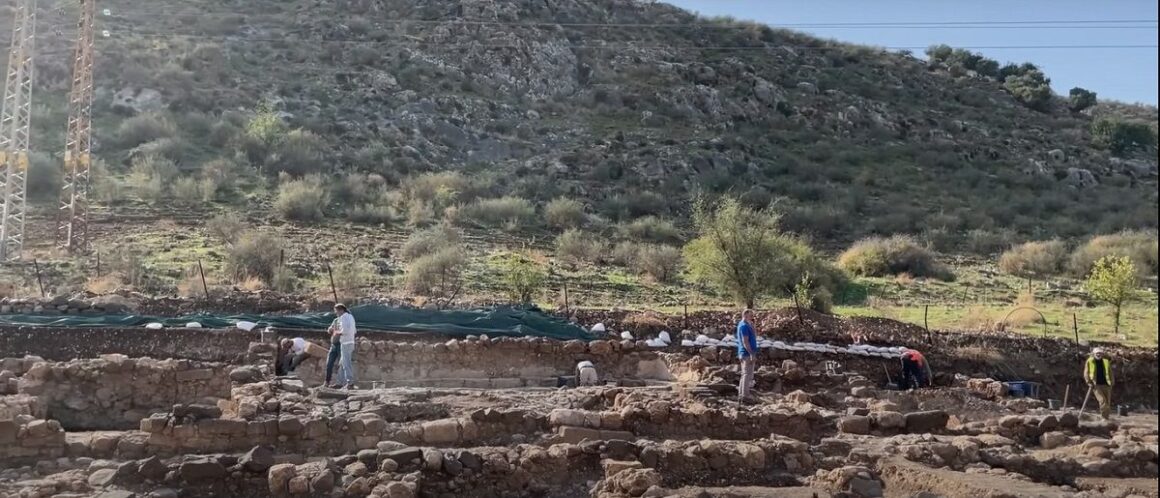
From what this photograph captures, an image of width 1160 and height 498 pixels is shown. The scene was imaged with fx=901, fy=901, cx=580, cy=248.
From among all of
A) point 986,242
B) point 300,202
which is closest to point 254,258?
point 300,202

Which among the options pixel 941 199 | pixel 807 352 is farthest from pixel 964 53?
pixel 807 352

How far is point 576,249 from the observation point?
105 ft

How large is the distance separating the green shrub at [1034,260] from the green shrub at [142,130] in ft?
114

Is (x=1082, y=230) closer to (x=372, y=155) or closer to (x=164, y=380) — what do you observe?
(x=372, y=155)

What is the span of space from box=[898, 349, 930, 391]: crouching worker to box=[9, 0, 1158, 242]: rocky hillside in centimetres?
2109

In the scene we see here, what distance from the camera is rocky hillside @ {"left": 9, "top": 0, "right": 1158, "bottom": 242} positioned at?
39.1 m

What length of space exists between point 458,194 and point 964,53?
2145 inches

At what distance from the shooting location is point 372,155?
40312 mm

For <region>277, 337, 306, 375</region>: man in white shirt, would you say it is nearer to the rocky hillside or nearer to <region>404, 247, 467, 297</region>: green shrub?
<region>404, 247, 467, 297</region>: green shrub

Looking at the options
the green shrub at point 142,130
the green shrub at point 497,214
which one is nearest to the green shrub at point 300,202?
the green shrub at point 497,214

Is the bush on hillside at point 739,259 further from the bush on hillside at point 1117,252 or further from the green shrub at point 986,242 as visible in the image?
the green shrub at point 986,242

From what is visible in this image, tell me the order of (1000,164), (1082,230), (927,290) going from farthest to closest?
(1000,164) → (1082,230) → (927,290)

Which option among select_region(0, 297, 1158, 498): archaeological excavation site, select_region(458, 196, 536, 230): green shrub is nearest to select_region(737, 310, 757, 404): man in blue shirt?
select_region(0, 297, 1158, 498): archaeological excavation site

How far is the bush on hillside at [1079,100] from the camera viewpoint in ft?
220
